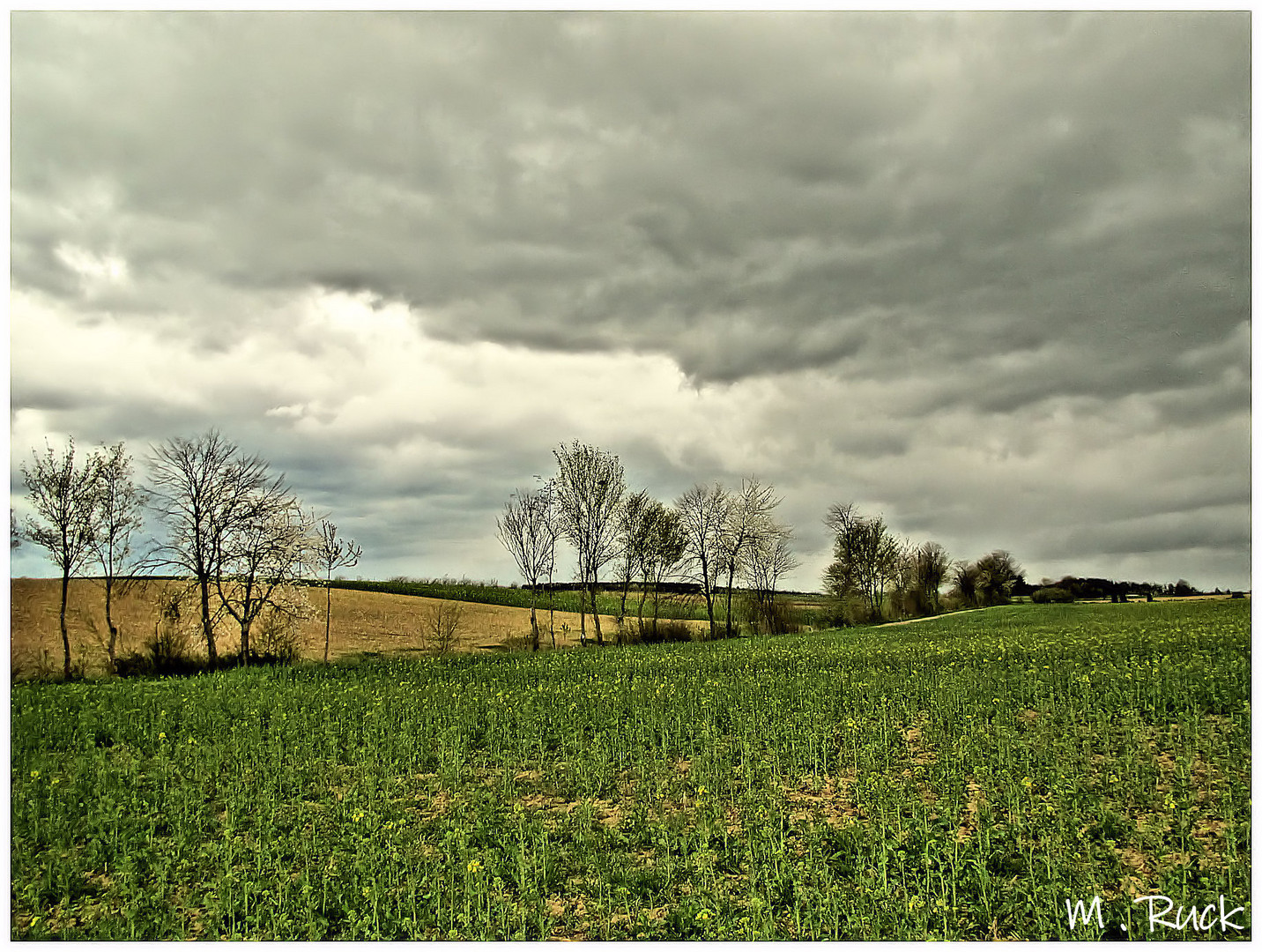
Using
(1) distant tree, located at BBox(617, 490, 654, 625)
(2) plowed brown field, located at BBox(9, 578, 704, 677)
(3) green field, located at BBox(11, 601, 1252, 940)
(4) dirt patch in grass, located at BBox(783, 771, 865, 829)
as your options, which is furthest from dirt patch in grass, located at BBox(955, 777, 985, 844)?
(1) distant tree, located at BBox(617, 490, 654, 625)

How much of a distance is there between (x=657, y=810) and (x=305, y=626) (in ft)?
120

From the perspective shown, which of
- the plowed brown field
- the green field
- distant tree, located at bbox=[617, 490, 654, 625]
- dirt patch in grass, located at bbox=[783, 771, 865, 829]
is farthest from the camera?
distant tree, located at bbox=[617, 490, 654, 625]

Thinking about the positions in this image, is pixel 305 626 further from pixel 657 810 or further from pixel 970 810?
pixel 970 810

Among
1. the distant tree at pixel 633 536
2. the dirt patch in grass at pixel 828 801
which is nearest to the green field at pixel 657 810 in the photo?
the dirt patch in grass at pixel 828 801

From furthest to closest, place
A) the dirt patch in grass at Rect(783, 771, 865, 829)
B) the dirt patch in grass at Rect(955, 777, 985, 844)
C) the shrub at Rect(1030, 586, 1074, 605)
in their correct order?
the shrub at Rect(1030, 586, 1074, 605) → the dirt patch in grass at Rect(783, 771, 865, 829) → the dirt patch in grass at Rect(955, 777, 985, 844)

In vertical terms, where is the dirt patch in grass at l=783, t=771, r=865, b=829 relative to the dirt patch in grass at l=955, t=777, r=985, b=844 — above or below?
below

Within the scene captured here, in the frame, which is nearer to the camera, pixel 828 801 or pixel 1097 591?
pixel 828 801

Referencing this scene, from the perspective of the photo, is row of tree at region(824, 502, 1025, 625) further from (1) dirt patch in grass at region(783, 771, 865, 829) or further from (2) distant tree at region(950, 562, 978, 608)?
(1) dirt patch in grass at region(783, 771, 865, 829)

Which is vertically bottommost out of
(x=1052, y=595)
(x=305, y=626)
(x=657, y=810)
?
(x=1052, y=595)

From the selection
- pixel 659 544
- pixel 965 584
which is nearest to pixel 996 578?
pixel 965 584

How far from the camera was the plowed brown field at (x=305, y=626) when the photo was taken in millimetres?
29234

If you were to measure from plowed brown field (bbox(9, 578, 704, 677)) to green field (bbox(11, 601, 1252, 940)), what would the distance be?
1117 centimetres

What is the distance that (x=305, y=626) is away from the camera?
134 feet

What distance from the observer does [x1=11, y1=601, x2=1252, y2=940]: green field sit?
723 cm
